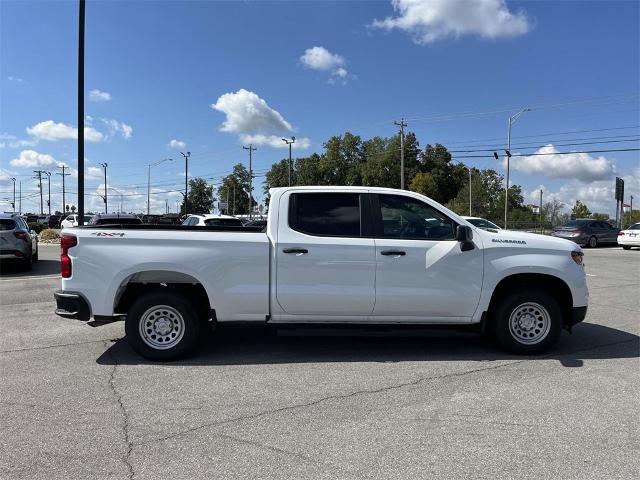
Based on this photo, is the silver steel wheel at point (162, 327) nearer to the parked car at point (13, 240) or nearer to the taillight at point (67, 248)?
the taillight at point (67, 248)

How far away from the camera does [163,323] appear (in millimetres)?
5566

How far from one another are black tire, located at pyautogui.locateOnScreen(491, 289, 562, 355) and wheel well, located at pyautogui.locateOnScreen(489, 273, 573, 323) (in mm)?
59

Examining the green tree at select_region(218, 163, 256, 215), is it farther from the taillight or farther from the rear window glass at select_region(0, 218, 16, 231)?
the taillight

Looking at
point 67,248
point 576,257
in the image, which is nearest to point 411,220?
point 576,257

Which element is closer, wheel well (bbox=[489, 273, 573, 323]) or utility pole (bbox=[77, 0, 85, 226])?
wheel well (bbox=[489, 273, 573, 323])

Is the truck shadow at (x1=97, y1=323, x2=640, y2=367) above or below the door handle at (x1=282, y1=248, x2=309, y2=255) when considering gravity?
below

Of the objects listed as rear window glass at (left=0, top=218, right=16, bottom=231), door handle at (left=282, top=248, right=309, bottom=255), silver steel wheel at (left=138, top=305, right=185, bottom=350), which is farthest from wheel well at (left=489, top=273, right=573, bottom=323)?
rear window glass at (left=0, top=218, right=16, bottom=231)

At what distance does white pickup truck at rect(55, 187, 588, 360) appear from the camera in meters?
5.42

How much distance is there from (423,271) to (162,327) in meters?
2.90

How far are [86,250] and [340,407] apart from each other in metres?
3.14

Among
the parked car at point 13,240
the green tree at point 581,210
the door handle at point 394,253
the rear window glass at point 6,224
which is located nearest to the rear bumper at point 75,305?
the door handle at point 394,253

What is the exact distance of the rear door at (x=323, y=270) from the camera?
5.46 metres

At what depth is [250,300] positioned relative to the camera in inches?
216

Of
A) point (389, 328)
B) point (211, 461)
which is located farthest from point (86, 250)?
point (389, 328)
